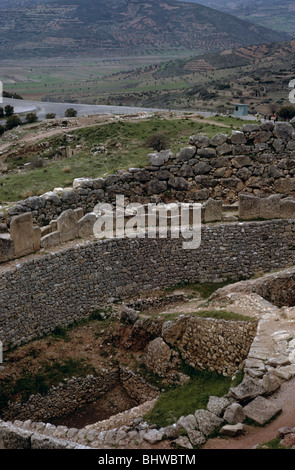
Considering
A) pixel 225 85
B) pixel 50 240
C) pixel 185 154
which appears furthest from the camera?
pixel 225 85

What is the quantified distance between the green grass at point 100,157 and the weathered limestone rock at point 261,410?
13.7 metres

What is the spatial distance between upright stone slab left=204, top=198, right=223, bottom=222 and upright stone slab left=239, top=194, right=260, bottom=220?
0.74 metres

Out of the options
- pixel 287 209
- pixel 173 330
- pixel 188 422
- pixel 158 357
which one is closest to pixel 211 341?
pixel 173 330

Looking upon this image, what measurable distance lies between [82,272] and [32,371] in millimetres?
3281

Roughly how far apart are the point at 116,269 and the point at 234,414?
26.6 ft

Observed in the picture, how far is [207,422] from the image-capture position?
9.70 meters

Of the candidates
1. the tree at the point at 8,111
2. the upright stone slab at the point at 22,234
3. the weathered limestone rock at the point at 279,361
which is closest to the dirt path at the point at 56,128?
the tree at the point at 8,111

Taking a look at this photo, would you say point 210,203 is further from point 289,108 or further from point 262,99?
point 262,99

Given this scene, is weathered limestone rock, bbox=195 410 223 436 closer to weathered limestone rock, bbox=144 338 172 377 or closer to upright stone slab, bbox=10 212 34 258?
weathered limestone rock, bbox=144 338 172 377

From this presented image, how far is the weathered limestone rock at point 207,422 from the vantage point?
9.59 meters

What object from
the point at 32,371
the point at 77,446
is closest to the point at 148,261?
the point at 32,371

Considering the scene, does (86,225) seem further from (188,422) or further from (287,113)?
(287,113)

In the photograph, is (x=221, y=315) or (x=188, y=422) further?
(x=221, y=315)

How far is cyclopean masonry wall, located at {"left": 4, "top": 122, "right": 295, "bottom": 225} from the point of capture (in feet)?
71.6
